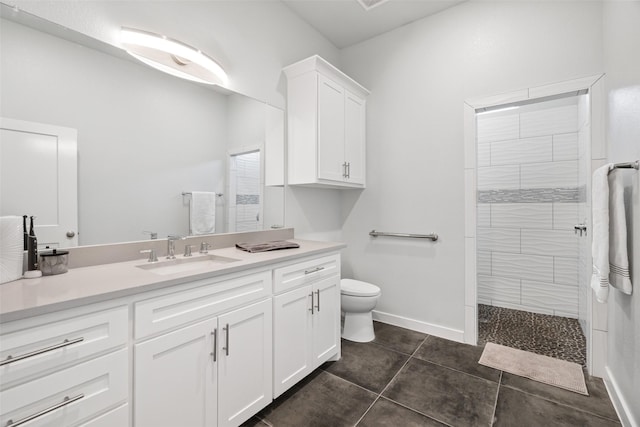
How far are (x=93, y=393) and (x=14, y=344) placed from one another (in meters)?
0.30

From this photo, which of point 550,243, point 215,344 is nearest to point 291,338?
point 215,344

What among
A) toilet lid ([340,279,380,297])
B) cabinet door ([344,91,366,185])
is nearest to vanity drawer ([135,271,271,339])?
toilet lid ([340,279,380,297])

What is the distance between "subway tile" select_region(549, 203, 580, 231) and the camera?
9.71 ft

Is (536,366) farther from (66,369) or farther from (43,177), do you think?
(43,177)

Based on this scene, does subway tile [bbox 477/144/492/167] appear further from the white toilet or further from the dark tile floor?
the dark tile floor

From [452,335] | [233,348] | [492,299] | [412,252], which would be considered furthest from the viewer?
[492,299]

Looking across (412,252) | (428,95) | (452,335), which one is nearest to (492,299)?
(452,335)

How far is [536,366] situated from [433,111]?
86.1 inches

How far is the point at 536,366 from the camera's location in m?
2.09

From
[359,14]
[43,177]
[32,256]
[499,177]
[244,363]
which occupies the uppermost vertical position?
[359,14]

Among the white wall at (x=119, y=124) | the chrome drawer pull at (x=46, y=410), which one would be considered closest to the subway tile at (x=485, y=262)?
the white wall at (x=119, y=124)

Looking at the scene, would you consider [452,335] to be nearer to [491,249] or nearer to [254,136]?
[491,249]

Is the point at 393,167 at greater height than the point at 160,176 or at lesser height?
greater

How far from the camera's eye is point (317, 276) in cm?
195
